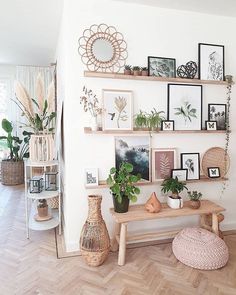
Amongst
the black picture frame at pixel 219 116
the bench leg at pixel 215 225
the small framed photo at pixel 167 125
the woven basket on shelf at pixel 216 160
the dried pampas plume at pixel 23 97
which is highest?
the dried pampas plume at pixel 23 97

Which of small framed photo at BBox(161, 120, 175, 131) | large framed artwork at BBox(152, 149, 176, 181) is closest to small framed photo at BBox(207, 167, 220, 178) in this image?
large framed artwork at BBox(152, 149, 176, 181)

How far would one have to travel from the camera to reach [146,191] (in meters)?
2.82

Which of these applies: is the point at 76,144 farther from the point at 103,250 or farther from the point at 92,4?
the point at 92,4

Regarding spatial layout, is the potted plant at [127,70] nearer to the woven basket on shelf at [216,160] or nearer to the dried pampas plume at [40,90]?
the dried pampas plume at [40,90]

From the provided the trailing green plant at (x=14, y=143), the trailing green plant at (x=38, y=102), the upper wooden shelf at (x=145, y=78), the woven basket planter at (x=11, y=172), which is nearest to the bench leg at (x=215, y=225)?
the upper wooden shelf at (x=145, y=78)

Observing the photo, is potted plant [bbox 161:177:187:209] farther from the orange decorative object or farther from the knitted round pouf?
the knitted round pouf

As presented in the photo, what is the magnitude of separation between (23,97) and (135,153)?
1.31m

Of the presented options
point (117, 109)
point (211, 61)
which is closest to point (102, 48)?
point (117, 109)

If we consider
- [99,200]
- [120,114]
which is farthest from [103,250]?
[120,114]

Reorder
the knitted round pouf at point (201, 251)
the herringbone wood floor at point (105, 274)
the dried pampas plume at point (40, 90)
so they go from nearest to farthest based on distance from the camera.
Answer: the herringbone wood floor at point (105, 274) → the knitted round pouf at point (201, 251) → the dried pampas plume at point (40, 90)

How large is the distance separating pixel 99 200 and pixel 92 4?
190 cm

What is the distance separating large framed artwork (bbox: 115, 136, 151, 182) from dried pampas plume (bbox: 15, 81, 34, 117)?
99 centimetres

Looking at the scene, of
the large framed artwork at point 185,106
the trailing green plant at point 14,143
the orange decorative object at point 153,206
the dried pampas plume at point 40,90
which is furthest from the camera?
the trailing green plant at point 14,143

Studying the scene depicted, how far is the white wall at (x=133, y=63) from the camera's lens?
98.7 inches
